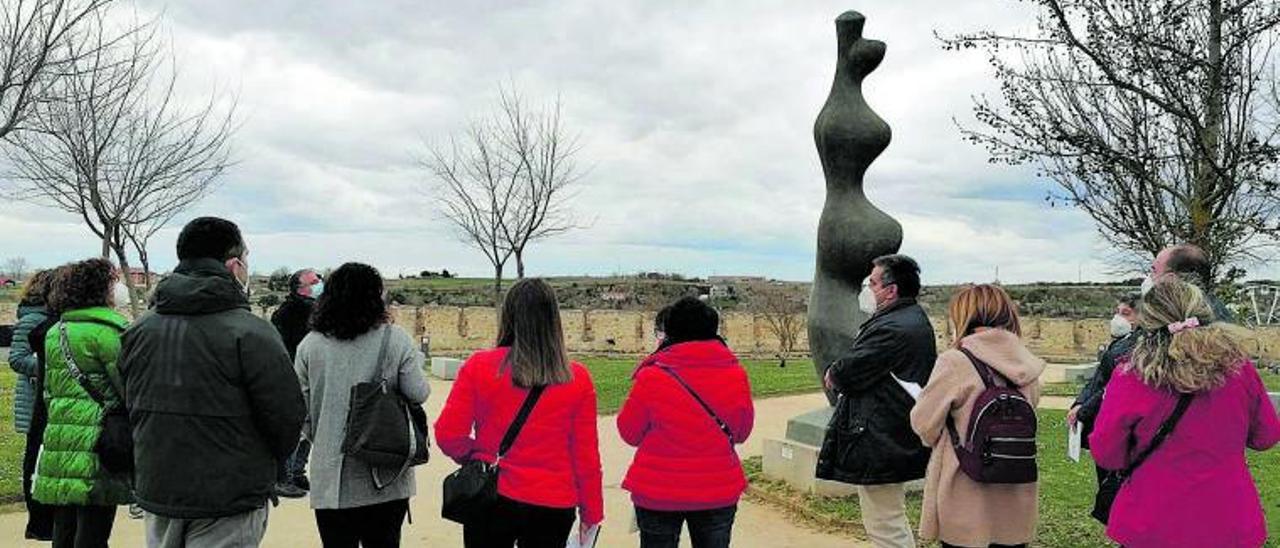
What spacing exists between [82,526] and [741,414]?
9.72 ft

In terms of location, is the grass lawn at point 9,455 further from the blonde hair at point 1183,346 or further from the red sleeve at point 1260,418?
the red sleeve at point 1260,418

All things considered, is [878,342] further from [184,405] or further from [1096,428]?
[184,405]

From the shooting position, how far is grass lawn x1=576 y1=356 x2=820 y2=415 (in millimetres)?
15008

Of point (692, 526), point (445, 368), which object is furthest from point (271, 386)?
point (445, 368)

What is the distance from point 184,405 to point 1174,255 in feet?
13.9

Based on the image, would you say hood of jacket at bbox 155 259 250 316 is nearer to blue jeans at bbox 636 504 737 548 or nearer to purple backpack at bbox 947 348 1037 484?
blue jeans at bbox 636 504 737 548

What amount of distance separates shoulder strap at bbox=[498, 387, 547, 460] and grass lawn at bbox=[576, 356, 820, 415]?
9578 millimetres

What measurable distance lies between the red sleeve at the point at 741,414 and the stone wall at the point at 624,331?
79.5 feet

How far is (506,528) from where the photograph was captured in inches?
150

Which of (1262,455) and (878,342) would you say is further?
(1262,455)

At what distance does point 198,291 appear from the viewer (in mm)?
3592

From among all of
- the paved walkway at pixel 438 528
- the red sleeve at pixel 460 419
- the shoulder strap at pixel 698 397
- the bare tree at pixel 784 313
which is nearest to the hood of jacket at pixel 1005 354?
the shoulder strap at pixel 698 397

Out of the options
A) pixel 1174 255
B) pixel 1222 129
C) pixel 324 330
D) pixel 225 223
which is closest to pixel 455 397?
pixel 324 330

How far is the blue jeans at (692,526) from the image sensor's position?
14.1 ft
